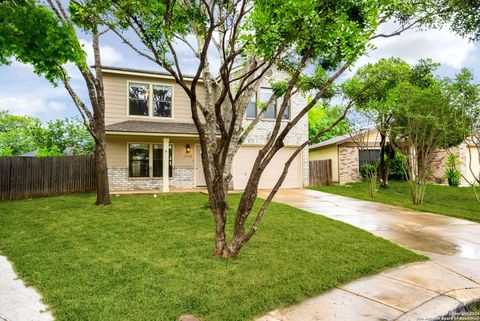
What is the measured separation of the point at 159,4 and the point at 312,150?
774 inches

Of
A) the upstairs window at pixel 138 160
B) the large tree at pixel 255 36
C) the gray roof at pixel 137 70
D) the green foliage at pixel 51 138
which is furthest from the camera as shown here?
the green foliage at pixel 51 138

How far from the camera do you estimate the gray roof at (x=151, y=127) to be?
44.8 ft

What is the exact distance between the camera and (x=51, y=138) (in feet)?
98.6

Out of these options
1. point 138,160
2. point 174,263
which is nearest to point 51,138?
point 138,160

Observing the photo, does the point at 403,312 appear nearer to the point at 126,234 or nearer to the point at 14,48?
the point at 126,234

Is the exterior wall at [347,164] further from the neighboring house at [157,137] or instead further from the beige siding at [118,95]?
the beige siding at [118,95]

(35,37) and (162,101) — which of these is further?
(162,101)

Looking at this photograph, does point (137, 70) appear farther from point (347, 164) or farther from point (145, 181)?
point (347, 164)

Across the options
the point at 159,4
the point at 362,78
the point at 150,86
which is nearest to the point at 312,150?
the point at 362,78

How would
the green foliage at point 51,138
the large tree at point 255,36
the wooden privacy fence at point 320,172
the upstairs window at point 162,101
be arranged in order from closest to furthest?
the large tree at point 255,36 → the upstairs window at point 162,101 → the wooden privacy fence at point 320,172 → the green foliage at point 51,138

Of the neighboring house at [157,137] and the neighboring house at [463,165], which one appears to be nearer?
the neighboring house at [157,137]

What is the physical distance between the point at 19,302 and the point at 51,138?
30636 millimetres

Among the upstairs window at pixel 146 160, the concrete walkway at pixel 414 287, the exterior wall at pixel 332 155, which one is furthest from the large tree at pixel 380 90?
the upstairs window at pixel 146 160

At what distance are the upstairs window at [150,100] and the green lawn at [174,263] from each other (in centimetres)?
788
